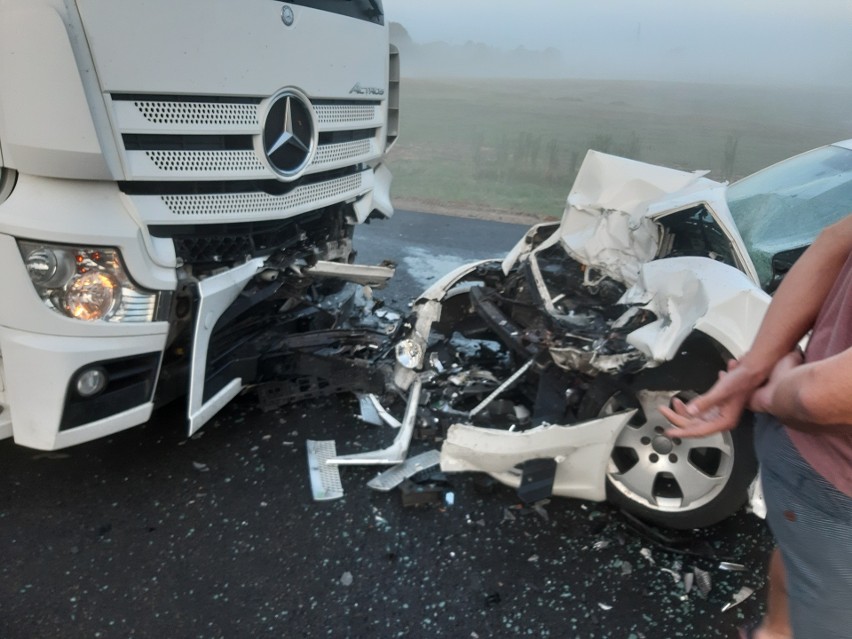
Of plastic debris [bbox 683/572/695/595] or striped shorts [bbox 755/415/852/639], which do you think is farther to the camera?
plastic debris [bbox 683/572/695/595]

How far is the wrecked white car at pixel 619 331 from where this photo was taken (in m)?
2.51

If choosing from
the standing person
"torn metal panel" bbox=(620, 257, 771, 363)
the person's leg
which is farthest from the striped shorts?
"torn metal panel" bbox=(620, 257, 771, 363)

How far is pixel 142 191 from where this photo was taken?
93.4 inches

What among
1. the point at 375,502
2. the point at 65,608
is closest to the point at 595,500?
the point at 375,502

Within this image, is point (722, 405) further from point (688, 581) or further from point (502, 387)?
point (502, 387)

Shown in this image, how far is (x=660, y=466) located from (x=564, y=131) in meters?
8.52

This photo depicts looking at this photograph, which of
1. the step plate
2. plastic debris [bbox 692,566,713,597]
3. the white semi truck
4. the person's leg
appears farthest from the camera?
the step plate

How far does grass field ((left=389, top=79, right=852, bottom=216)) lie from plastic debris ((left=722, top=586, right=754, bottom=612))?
7.17 meters

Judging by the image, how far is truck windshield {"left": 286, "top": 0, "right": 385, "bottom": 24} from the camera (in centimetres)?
295

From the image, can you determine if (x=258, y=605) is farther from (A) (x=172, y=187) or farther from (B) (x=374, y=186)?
(B) (x=374, y=186)

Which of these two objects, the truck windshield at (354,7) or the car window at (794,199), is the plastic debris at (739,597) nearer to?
the car window at (794,199)

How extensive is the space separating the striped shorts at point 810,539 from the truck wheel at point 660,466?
1.19m

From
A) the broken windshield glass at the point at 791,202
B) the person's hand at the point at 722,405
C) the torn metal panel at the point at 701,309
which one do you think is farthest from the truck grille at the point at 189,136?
the broken windshield glass at the point at 791,202

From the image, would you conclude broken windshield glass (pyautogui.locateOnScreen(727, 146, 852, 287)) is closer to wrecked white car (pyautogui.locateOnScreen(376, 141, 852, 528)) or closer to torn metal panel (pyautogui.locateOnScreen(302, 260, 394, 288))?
wrecked white car (pyautogui.locateOnScreen(376, 141, 852, 528))
